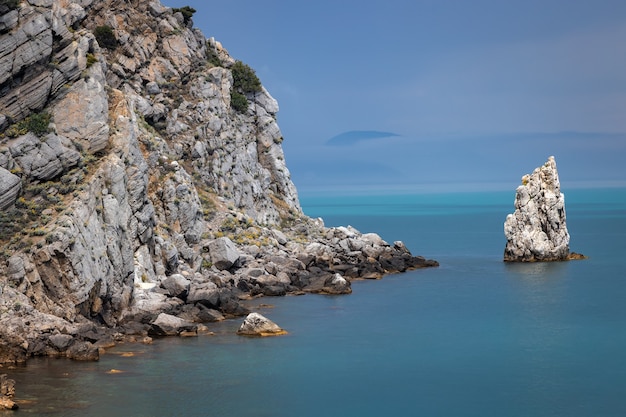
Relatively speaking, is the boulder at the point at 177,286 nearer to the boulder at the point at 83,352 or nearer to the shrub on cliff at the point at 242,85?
the boulder at the point at 83,352

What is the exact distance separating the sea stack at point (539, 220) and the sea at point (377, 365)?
22.9 metres

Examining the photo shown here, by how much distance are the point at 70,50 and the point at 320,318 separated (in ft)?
105

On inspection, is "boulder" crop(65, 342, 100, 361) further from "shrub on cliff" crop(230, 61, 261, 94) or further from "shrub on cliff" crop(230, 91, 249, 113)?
"shrub on cliff" crop(230, 61, 261, 94)

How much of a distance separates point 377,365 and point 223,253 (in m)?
34.9

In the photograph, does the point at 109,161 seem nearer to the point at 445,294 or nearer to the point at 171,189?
the point at 171,189

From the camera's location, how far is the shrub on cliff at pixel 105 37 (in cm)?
10262

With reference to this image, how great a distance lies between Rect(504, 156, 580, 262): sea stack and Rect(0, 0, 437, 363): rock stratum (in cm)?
1507

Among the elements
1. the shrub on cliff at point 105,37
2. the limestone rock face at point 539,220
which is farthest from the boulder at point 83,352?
the limestone rock face at point 539,220

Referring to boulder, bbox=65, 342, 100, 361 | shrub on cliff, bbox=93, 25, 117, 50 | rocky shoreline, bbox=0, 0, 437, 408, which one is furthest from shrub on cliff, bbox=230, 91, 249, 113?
boulder, bbox=65, 342, 100, 361

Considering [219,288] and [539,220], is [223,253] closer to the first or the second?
[219,288]

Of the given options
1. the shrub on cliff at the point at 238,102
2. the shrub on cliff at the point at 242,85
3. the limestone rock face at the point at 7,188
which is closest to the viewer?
the limestone rock face at the point at 7,188

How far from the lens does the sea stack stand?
10912 centimetres

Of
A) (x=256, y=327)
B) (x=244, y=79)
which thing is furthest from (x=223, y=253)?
(x=244, y=79)

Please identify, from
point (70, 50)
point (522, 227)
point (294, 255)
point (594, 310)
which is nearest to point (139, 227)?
point (70, 50)
